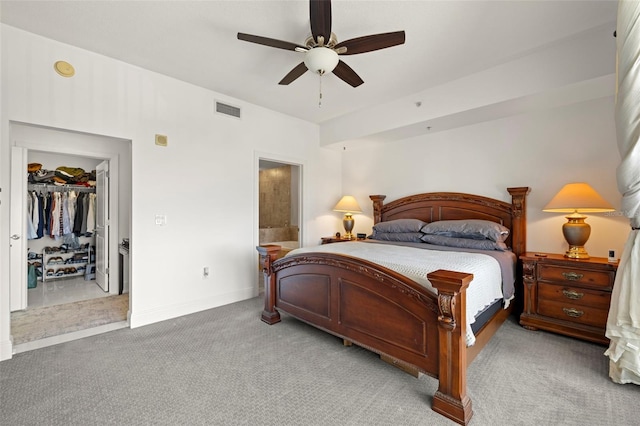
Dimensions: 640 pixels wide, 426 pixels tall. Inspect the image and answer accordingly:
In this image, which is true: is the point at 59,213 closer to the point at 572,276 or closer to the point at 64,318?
the point at 64,318

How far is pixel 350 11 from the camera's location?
219cm

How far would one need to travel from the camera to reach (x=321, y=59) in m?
2.14

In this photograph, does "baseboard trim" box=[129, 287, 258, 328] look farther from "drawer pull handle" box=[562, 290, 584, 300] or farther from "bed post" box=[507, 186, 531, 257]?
"drawer pull handle" box=[562, 290, 584, 300]

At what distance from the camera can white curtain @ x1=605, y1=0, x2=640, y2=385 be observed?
185 centimetres

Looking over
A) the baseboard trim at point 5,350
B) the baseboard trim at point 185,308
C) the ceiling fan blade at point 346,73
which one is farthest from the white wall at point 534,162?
the baseboard trim at point 5,350

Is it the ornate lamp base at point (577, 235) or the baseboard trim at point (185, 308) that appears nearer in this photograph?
the ornate lamp base at point (577, 235)

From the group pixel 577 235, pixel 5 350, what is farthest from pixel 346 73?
pixel 5 350

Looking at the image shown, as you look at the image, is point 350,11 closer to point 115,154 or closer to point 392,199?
point 392,199

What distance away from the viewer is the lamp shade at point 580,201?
2633 mm

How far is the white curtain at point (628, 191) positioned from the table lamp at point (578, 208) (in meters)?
0.68

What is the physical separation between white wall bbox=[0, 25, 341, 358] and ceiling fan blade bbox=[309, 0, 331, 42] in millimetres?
2132

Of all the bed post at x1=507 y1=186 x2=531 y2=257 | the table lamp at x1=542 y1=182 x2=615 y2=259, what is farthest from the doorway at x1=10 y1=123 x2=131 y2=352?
the table lamp at x1=542 y1=182 x2=615 y2=259

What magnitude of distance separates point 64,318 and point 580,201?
5463 millimetres

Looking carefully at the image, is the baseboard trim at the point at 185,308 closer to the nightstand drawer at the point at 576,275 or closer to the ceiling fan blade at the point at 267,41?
the ceiling fan blade at the point at 267,41
